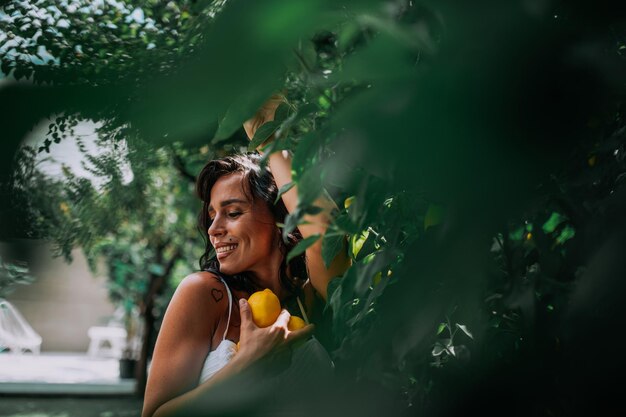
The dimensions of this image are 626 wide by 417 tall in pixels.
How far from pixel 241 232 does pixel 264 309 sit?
26 cm

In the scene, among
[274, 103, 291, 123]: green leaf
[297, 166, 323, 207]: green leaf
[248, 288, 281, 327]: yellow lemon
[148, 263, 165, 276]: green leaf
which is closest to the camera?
[297, 166, 323, 207]: green leaf

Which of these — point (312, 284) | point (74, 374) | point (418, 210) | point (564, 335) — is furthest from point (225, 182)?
point (74, 374)

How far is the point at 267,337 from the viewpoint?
802 millimetres

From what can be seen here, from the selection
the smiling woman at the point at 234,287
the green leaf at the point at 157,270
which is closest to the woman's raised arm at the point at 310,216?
the smiling woman at the point at 234,287

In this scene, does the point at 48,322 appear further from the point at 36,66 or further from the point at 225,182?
the point at 36,66

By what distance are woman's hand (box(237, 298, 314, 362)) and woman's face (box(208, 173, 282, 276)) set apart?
275 mm

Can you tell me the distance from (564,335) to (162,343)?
0.82 metres

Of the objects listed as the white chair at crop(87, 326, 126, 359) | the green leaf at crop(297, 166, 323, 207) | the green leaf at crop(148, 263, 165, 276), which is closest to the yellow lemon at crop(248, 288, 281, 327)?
the green leaf at crop(297, 166, 323, 207)

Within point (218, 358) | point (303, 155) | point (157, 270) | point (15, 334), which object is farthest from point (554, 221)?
point (15, 334)

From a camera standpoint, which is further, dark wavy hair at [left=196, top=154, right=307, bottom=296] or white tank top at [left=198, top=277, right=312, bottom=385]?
dark wavy hair at [left=196, top=154, right=307, bottom=296]

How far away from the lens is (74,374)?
375 inches

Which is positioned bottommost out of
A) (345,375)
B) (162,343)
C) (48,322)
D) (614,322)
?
(48,322)

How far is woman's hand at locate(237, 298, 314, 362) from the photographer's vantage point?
77 centimetres

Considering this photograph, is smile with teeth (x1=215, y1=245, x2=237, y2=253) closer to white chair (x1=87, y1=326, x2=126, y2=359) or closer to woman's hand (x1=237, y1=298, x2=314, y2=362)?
woman's hand (x1=237, y1=298, x2=314, y2=362)
